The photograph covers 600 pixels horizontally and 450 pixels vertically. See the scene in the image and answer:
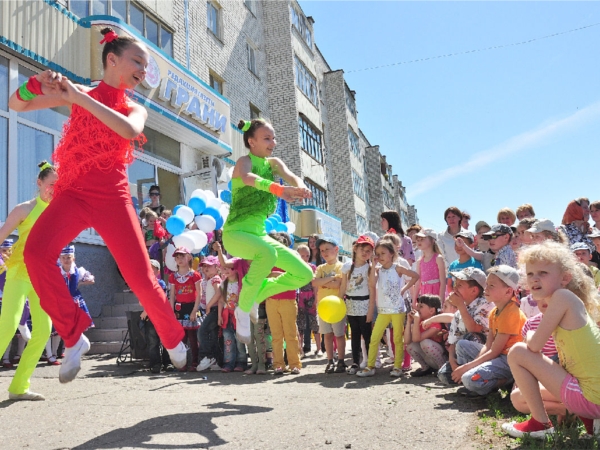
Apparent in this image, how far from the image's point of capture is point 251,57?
21.2m

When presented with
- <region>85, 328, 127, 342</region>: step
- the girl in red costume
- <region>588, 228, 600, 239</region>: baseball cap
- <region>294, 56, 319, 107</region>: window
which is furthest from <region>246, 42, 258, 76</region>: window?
the girl in red costume

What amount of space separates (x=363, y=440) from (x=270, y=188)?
1.93m

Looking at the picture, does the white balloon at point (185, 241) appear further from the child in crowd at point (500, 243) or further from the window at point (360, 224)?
the window at point (360, 224)

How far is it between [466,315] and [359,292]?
1715mm

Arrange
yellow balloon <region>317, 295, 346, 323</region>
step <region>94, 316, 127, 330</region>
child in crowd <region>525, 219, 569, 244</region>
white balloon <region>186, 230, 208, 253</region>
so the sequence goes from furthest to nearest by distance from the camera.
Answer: step <region>94, 316, 127, 330</region> < white balloon <region>186, 230, 208, 253</region> < yellow balloon <region>317, 295, 346, 323</region> < child in crowd <region>525, 219, 569, 244</region>

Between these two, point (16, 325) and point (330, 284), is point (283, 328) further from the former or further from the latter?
point (16, 325)

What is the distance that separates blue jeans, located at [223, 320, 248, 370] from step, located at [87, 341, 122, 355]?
2647 millimetres

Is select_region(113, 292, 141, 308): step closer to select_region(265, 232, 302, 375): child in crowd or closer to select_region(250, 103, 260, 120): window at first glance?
select_region(265, 232, 302, 375): child in crowd

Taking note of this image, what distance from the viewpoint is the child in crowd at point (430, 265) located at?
635 centimetres

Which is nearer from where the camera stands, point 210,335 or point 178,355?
point 178,355

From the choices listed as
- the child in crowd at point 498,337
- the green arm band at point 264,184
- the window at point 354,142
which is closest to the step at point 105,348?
the green arm band at point 264,184

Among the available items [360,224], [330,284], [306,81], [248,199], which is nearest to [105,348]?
[330,284]

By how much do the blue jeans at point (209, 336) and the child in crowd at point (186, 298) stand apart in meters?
0.17

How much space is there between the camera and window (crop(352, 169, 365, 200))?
32.4 metres
